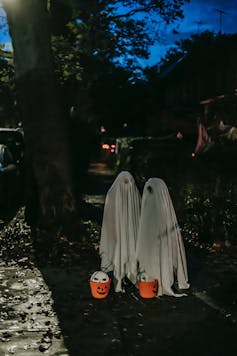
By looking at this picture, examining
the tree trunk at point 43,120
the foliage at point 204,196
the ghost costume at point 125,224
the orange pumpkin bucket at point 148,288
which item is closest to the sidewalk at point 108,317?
Answer: the orange pumpkin bucket at point 148,288

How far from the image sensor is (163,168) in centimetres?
1145

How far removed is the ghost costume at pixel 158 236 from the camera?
5965 millimetres

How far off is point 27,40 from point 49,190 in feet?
9.67

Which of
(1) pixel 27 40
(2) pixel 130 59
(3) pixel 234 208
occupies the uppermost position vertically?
(2) pixel 130 59

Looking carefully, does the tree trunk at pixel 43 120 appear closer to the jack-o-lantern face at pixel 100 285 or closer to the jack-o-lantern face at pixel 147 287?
the jack-o-lantern face at pixel 100 285

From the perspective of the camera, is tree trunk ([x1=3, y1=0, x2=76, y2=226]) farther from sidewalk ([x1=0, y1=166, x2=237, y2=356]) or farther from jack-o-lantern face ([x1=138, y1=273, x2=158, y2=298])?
jack-o-lantern face ([x1=138, y1=273, x2=158, y2=298])

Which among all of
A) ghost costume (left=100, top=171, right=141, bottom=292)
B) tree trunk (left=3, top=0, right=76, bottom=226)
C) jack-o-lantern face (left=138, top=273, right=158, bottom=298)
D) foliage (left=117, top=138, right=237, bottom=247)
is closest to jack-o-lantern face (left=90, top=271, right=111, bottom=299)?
ghost costume (left=100, top=171, right=141, bottom=292)

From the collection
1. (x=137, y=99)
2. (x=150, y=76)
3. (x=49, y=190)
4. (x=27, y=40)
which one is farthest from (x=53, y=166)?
(x=150, y=76)

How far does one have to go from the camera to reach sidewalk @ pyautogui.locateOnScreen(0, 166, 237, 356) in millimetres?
4605

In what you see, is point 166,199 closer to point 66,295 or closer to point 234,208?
point 66,295

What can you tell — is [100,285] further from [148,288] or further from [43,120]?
[43,120]

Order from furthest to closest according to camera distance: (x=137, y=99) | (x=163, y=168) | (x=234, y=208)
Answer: (x=137, y=99) → (x=163, y=168) → (x=234, y=208)

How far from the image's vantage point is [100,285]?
234 inches

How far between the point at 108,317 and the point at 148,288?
75 centimetres
